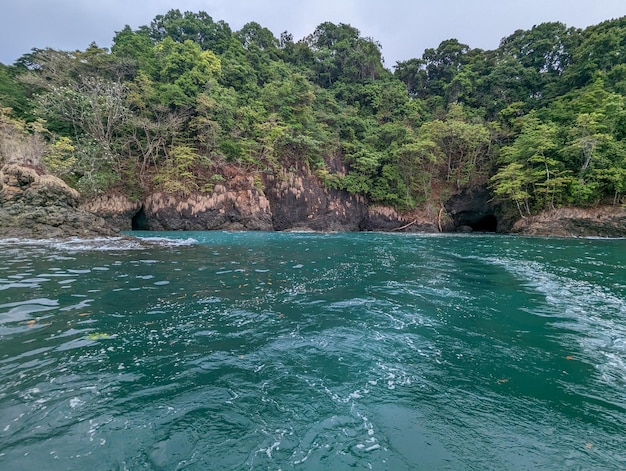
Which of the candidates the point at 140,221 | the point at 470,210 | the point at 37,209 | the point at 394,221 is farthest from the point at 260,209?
the point at 470,210

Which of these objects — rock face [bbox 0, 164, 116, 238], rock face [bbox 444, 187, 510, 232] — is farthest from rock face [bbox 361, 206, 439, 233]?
rock face [bbox 0, 164, 116, 238]

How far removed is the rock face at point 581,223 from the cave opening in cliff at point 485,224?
28.9ft

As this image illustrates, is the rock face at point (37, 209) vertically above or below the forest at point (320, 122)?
below

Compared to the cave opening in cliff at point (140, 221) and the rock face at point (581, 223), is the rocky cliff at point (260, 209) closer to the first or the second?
the cave opening in cliff at point (140, 221)

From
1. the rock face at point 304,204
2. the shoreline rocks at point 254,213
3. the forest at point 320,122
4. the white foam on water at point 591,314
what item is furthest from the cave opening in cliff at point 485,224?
the white foam on water at point 591,314

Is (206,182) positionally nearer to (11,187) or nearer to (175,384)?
(11,187)

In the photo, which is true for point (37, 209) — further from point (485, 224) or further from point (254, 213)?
point (485, 224)

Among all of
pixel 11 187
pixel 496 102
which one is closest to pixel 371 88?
pixel 496 102

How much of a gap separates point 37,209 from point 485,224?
1555 inches

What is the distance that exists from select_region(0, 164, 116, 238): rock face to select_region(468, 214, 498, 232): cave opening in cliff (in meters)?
34.8

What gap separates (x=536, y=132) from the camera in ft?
83.0

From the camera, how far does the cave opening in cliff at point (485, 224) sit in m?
34.8

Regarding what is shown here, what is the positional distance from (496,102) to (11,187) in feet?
144

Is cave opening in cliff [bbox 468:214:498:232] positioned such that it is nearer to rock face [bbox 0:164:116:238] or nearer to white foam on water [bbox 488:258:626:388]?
white foam on water [bbox 488:258:626:388]
